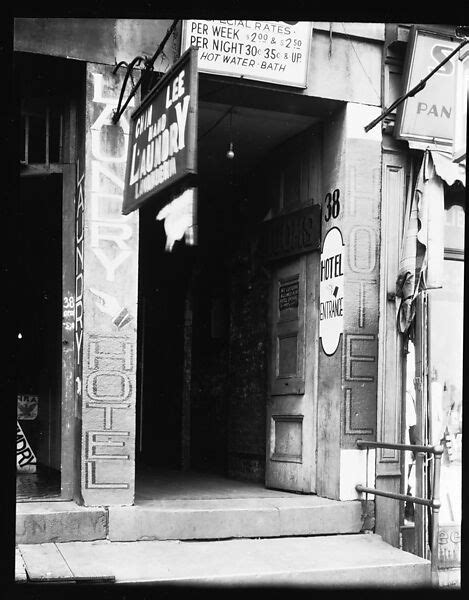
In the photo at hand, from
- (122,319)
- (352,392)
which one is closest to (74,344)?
(122,319)

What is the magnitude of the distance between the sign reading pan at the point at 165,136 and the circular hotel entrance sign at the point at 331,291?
241 centimetres

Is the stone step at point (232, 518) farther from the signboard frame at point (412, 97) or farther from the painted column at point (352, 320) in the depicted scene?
the signboard frame at point (412, 97)

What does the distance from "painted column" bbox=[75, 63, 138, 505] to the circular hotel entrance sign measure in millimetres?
1989

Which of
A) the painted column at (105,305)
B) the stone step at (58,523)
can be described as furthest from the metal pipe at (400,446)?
the stone step at (58,523)

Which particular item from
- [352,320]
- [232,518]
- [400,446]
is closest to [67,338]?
[232,518]

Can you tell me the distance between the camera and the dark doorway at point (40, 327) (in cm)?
925

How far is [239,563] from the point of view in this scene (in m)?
6.61

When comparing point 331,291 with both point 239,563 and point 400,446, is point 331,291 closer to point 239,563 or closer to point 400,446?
point 400,446

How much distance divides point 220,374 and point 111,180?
151 inches

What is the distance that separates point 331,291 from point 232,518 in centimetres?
238

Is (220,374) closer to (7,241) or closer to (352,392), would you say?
(352,392)

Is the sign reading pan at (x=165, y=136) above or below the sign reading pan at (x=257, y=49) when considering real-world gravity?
below

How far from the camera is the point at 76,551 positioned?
6.66 metres

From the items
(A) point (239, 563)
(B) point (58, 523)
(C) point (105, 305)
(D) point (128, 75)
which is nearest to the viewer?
(A) point (239, 563)
